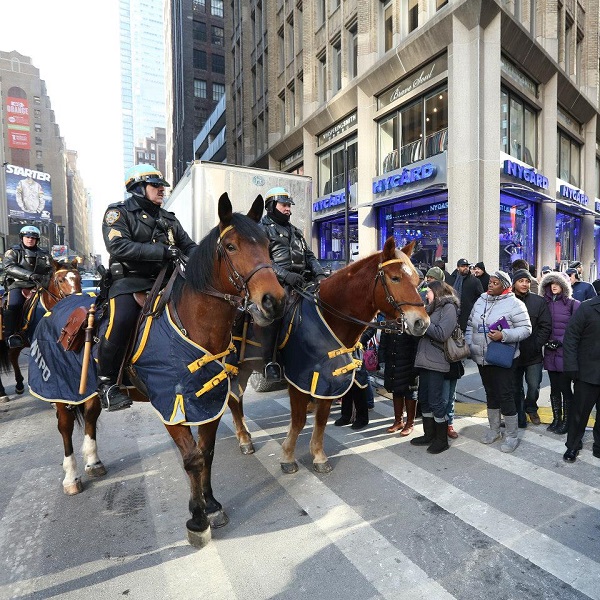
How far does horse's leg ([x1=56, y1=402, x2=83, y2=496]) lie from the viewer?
414 cm

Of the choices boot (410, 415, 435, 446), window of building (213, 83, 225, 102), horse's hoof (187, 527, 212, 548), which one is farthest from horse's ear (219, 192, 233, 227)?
window of building (213, 83, 225, 102)

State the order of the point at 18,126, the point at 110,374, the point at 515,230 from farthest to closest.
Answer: the point at 18,126 < the point at 515,230 < the point at 110,374

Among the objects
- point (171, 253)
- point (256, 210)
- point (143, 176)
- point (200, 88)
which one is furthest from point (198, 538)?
point (200, 88)

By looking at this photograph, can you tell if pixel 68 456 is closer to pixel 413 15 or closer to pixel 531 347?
pixel 531 347

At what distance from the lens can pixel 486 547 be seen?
126 inches

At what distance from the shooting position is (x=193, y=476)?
333 centimetres

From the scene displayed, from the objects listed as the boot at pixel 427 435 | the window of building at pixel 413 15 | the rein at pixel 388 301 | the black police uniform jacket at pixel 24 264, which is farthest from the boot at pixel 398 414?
the window of building at pixel 413 15

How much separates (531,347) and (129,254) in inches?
211

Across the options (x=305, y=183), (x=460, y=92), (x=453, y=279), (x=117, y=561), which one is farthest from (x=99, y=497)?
(x=460, y=92)

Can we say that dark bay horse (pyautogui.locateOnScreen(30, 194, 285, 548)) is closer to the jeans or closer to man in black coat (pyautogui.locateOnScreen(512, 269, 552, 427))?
man in black coat (pyautogui.locateOnScreen(512, 269, 552, 427))

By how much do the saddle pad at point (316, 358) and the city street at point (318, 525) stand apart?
1006mm

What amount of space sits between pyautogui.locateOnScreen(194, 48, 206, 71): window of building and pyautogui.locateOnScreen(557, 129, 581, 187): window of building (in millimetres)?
52080

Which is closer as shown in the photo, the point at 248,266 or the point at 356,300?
the point at 248,266

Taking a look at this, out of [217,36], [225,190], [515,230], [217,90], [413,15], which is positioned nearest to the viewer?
[225,190]
